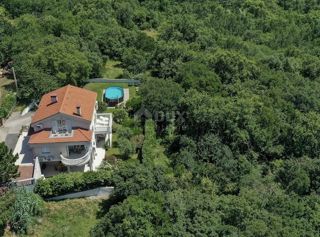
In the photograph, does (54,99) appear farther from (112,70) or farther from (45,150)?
(112,70)

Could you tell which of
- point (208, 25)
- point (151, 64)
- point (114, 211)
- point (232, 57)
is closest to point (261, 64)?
point (232, 57)

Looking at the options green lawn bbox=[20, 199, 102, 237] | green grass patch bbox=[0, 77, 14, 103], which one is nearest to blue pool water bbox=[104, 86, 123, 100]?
green grass patch bbox=[0, 77, 14, 103]

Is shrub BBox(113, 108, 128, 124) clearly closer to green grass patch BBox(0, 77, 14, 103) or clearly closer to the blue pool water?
the blue pool water

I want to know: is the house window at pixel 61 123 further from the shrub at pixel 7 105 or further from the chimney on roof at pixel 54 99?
the shrub at pixel 7 105

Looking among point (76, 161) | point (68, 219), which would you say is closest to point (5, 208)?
point (68, 219)

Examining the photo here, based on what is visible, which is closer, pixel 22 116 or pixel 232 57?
pixel 22 116

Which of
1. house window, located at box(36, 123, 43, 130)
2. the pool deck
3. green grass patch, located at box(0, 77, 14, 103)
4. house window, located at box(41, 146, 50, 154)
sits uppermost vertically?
house window, located at box(36, 123, 43, 130)

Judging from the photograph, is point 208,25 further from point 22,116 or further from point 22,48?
point 22,116
